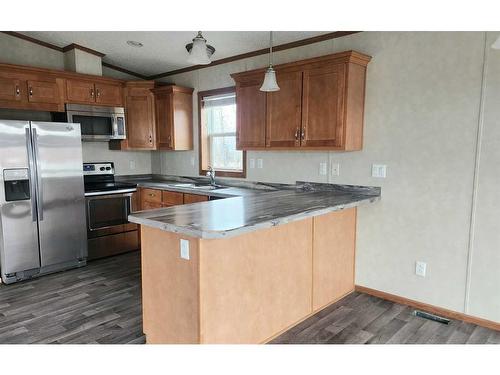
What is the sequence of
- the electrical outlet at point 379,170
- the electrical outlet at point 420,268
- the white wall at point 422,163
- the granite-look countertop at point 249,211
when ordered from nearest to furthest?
1. the granite-look countertop at point 249,211
2. the white wall at point 422,163
3. the electrical outlet at point 420,268
4. the electrical outlet at point 379,170

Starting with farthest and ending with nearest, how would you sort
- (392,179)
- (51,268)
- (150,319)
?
(51,268) → (392,179) → (150,319)

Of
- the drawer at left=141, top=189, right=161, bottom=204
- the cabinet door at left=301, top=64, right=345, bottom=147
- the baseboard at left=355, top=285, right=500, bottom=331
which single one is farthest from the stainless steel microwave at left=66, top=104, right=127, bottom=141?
the baseboard at left=355, top=285, right=500, bottom=331

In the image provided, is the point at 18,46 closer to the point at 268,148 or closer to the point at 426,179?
the point at 268,148

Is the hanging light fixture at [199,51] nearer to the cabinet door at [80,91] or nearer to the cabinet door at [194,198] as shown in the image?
the cabinet door at [194,198]

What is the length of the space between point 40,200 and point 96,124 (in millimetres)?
1258

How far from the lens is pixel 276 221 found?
82.1 inches

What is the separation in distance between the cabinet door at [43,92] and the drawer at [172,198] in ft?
5.46

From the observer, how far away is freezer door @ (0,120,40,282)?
3324 millimetres

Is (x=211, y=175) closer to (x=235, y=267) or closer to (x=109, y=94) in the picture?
(x=109, y=94)

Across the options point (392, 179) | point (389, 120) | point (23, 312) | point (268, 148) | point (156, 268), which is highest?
point (389, 120)

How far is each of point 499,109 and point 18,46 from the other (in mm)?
4915

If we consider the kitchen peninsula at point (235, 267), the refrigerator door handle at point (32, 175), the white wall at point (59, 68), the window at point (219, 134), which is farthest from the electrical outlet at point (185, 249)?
the white wall at point (59, 68)

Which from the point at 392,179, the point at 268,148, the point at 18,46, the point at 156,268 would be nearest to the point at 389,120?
the point at 392,179

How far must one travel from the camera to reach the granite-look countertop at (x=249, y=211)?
6.11 feet
